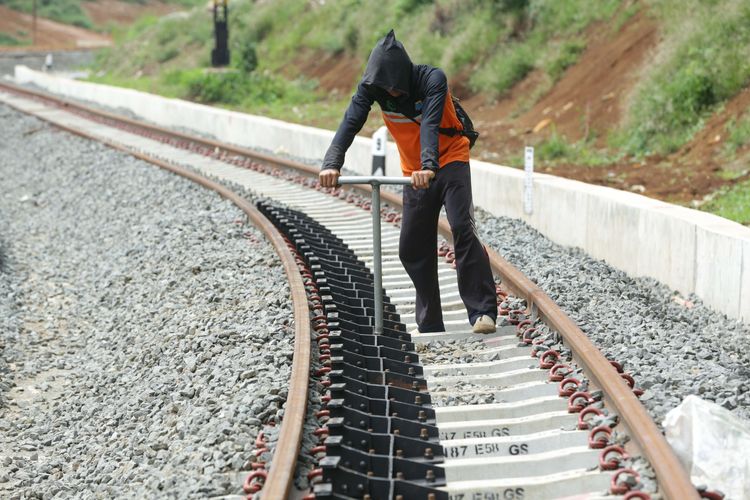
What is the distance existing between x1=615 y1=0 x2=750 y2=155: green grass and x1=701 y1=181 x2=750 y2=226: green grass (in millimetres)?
2890

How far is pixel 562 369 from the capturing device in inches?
245

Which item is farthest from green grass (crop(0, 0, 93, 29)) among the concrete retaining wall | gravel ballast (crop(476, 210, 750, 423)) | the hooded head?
the hooded head

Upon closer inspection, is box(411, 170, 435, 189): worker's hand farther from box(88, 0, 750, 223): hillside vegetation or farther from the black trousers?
box(88, 0, 750, 223): hillside vegetation

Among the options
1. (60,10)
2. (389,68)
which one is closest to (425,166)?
(389,68)

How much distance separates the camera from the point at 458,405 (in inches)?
236

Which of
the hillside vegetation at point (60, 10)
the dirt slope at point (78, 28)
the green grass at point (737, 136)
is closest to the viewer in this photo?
the green grass at point (737, 136)

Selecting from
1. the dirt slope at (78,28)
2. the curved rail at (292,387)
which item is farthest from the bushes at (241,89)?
the dirt slope at (78,28)

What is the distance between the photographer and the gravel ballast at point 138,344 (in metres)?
5.62

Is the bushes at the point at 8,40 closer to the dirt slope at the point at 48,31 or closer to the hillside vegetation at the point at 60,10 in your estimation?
the dirt slope at the point at 48,31

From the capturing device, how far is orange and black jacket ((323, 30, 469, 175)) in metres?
6.50

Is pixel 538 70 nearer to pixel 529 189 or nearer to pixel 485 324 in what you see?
pixel 529 189

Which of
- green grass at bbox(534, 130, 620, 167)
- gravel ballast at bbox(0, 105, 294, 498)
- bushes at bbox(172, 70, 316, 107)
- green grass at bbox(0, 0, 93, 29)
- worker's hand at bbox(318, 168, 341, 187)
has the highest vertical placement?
green grass at bbox(0, 0, 93, 29)

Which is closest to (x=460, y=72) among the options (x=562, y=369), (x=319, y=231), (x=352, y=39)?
(x=352, y=39)

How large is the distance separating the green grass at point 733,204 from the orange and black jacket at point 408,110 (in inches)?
166
